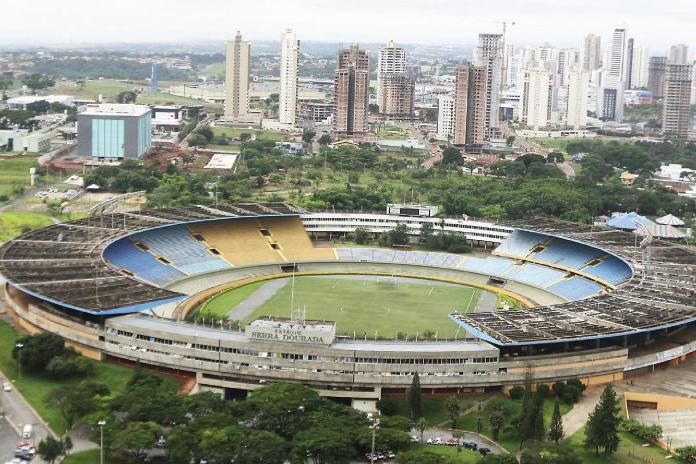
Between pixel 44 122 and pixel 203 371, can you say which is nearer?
pixel 203 371

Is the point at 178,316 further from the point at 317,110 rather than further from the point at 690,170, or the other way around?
the point at 317,110

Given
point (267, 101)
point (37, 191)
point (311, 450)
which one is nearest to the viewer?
point (311, 450)

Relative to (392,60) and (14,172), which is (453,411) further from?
(392,60)

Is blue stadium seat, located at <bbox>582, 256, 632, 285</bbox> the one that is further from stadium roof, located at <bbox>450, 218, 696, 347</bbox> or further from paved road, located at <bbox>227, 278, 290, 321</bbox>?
paved road, located at <bbox>227, 278, 290, 321</bbox>

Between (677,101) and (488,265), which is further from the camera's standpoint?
(677,101)

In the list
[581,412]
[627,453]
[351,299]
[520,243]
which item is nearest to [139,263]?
[351,299]

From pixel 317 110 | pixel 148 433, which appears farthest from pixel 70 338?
pixel 317 110

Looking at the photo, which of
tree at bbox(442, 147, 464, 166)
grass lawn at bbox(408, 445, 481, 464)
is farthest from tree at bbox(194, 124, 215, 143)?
grass lawn at bbox(408, 445, 481, 464)
